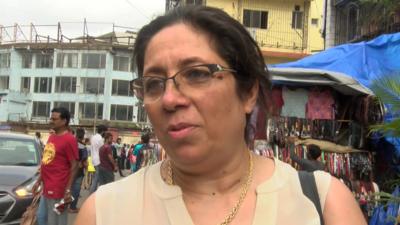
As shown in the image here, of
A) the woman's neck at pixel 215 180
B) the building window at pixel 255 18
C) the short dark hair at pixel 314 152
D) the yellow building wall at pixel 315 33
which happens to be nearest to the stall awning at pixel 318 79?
the short dark hair at pixel 314 152

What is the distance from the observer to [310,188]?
4.98ft

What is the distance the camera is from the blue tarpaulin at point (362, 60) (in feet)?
20.9

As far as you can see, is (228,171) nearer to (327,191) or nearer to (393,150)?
(327,191)

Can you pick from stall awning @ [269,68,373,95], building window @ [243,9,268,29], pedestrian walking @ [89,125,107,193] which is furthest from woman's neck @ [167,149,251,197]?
building window @ [243,9,268,29]

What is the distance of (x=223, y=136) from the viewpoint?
1.49 m

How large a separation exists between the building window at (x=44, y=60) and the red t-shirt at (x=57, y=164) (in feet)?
156

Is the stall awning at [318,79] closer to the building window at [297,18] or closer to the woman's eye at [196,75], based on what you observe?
the woman's eye at [196,75]

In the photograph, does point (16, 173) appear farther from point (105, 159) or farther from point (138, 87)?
point (138, 87)

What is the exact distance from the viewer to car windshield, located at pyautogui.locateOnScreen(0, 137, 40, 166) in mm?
8141

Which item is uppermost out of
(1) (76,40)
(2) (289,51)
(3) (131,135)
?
(1) (76,40)

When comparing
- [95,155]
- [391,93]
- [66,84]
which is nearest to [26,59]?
[66,84]

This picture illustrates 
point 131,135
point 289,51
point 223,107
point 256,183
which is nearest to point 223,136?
point 223,107

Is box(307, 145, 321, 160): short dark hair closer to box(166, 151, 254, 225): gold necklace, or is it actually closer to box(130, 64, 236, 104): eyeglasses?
box(166, 151, 254, 225): gold necklace

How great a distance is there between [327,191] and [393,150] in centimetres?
482
